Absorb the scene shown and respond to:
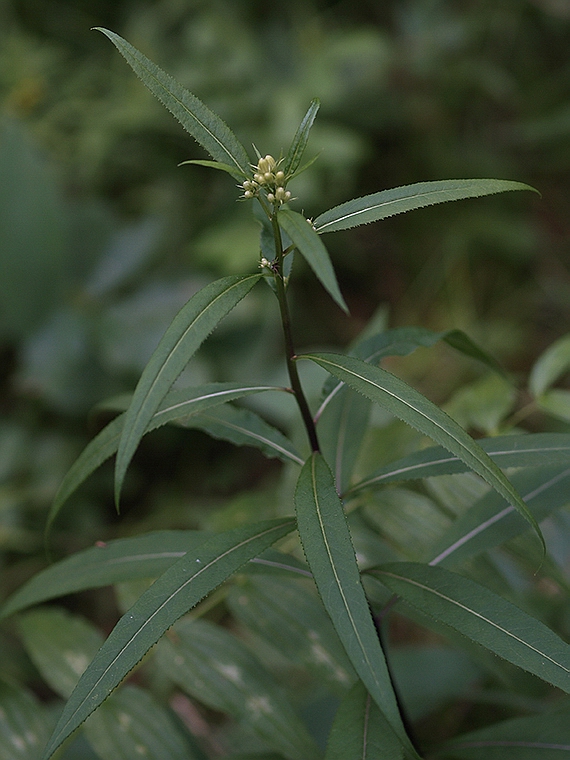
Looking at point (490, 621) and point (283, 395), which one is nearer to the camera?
point (490, 621)

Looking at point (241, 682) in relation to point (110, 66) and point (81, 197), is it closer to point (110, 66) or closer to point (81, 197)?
point (81, 197)

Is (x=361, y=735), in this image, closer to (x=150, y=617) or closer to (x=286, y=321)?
(x=150, y=617)

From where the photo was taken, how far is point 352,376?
607 millimetres

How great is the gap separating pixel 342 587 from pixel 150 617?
0.56 feet

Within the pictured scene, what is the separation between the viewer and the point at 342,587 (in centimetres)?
56

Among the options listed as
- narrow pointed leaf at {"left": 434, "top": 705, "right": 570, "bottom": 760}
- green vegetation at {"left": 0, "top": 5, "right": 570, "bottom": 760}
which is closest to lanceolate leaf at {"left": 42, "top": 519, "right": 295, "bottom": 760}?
green vegetation at {"left": 0, "top": 5, "right": 570, "bottom": 760}

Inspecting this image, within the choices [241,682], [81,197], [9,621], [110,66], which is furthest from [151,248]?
[241,682]

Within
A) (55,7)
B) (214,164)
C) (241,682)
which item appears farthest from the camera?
(55,7)

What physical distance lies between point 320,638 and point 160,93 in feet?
2.47

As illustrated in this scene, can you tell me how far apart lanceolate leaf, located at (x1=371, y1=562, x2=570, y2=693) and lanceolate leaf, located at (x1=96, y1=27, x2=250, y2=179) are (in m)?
0.45

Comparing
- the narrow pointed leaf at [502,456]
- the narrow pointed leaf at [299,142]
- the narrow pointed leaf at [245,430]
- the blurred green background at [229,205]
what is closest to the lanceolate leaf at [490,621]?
the narrow pointed leaf at [502,456]

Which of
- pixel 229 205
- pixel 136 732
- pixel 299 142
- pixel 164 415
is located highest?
pixel 229 205

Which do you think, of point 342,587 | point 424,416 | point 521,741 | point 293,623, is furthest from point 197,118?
point 521,741

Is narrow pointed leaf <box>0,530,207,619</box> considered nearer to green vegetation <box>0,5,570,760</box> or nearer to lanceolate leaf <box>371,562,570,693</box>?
green vegetation <box>0,5,570,760</box>
